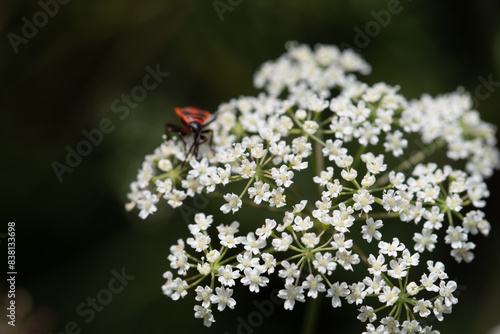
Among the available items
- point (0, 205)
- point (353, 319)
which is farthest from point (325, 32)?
point (0, 205)

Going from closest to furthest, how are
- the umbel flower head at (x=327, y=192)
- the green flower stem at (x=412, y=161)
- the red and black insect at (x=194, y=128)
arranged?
the umbel flower head at (x=327, y=192) → the red and black insect at (x=194, y=128) → the green flower stem at (x=412, y=161)

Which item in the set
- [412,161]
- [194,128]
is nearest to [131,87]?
[194,128]

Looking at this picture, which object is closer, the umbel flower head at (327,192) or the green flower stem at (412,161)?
the umbel flower head at (327,192)

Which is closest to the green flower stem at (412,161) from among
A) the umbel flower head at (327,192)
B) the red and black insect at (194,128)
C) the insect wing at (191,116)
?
the umbel flower head at (327,192)

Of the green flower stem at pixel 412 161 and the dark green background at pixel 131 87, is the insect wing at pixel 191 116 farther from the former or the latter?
the dark green background at pixel 131 87

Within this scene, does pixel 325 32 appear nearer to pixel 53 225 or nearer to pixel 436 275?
pixel 436 275
